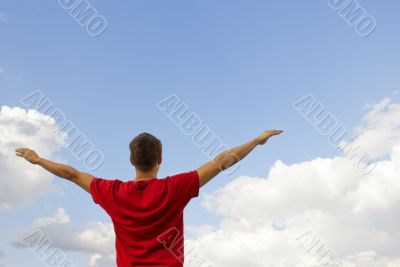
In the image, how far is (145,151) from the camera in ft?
18.2

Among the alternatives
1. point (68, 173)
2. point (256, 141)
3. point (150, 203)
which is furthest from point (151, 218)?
point (256, 141)

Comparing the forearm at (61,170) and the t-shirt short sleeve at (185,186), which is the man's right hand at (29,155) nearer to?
the forearm at (61,170)

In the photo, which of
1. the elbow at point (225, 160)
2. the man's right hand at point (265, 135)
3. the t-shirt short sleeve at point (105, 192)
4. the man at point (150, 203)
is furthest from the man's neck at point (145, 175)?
the man's right hand at point (265, 135)

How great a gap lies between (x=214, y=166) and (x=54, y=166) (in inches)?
87.2

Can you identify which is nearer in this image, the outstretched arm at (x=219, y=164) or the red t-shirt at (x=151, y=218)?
the red t-shirt at (x=151, y=218)

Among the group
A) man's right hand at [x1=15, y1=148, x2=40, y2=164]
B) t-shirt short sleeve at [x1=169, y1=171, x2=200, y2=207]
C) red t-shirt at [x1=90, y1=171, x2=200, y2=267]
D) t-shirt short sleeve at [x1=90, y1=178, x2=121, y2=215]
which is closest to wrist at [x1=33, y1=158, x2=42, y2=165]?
man's right hand at [x1=15, y1=148, x2=40, y2=164]

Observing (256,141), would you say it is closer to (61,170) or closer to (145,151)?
(145,151)

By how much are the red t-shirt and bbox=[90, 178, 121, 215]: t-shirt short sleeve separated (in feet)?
0.04

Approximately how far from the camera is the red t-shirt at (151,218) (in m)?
5.37

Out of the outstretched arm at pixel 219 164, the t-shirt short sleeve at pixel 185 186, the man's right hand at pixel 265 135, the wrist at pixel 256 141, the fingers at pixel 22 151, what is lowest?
the fingers at pixel 22 151

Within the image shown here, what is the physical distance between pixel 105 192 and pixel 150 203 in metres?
0.68

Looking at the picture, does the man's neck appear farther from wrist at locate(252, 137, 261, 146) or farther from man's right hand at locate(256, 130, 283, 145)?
man's right hand at locate(256, 130, 283, 145)

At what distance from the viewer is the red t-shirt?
5.37m

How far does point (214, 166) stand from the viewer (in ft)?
18.7
